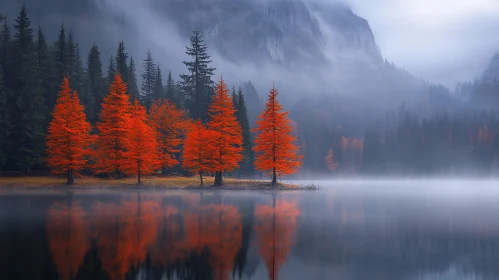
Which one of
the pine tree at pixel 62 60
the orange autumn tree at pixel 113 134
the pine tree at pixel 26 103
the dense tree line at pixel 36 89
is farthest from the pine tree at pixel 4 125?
the orange autumn tree at pixel 113 134

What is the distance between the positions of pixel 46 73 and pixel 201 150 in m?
33.0

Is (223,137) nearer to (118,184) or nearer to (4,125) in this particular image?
(118,184)

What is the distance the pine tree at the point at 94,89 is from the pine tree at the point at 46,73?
5584 mm

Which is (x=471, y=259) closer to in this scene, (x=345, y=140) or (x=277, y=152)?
(x=277, y=152)

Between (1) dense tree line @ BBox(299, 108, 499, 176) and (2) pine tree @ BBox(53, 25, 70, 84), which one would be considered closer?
(2) pine tree @ BBox(53, 25, 70, 84)

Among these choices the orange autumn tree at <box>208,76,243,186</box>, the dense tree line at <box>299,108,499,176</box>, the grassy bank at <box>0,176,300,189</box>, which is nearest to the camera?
the grassy bank at <box>0,176,300,189</box>

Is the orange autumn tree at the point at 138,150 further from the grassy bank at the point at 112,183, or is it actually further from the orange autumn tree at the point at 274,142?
the orange autumn tree at the point at 274,142

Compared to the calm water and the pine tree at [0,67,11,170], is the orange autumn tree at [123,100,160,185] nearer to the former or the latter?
the pine tree at [0,67,11,170]

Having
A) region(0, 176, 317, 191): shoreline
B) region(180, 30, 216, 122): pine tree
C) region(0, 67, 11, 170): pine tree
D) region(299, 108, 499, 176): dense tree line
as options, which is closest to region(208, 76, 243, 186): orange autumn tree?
region(0, 176, 317, 191): shoreline

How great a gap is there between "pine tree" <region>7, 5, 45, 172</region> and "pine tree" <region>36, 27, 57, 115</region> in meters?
3.15

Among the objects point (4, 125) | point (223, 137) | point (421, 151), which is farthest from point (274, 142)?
point (421, 151)

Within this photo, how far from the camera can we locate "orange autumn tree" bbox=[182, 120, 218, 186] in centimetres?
6034

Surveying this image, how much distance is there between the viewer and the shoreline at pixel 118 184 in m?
55.8

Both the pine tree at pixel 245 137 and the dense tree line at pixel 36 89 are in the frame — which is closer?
the dense tree line at pixel 36 89
